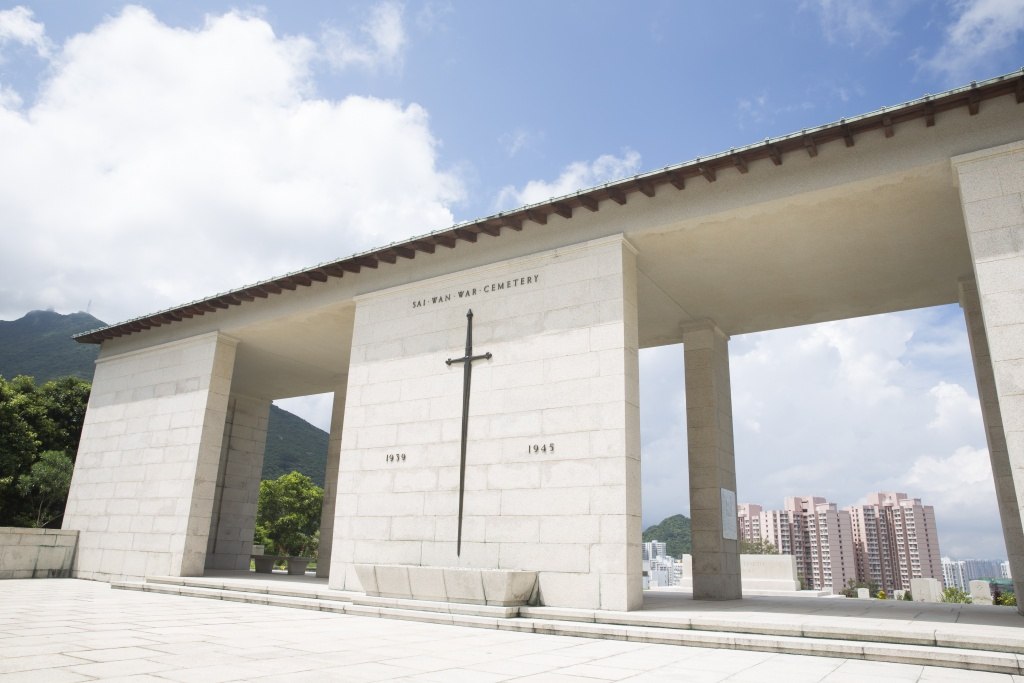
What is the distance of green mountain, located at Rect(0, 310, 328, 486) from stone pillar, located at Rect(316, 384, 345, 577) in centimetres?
5659

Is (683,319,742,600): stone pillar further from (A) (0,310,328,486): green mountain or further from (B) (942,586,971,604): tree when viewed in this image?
(A) (0,310,328,486): green mountain

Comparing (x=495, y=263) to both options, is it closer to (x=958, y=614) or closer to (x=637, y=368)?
(x=637, y=368)

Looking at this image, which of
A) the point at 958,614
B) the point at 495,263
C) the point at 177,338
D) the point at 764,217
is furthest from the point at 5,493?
the point at 958,614

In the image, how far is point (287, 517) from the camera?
47781 mm

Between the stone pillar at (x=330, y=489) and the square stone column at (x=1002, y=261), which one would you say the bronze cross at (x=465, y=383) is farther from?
the square stone column at (x=1002, y=261)

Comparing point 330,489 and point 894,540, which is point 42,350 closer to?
point 330,489

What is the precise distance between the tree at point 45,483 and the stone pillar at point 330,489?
35.8 ft

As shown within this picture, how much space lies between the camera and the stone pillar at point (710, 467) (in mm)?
15695

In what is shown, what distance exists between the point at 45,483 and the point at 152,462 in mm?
9676

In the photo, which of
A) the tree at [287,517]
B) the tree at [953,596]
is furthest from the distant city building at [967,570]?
the tree at [287,517]

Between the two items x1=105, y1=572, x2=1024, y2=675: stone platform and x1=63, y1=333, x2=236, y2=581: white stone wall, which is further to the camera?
x1=63, y1=333, x2=236, y2=581: white stone wall

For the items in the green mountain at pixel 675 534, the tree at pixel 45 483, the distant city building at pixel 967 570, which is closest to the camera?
the tree at pixel 45 483

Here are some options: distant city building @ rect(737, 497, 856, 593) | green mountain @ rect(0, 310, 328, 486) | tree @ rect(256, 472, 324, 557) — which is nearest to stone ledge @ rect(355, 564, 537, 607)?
tree @ rect(256, 472, 324, 557)

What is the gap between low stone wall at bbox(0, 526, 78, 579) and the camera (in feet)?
61.4
